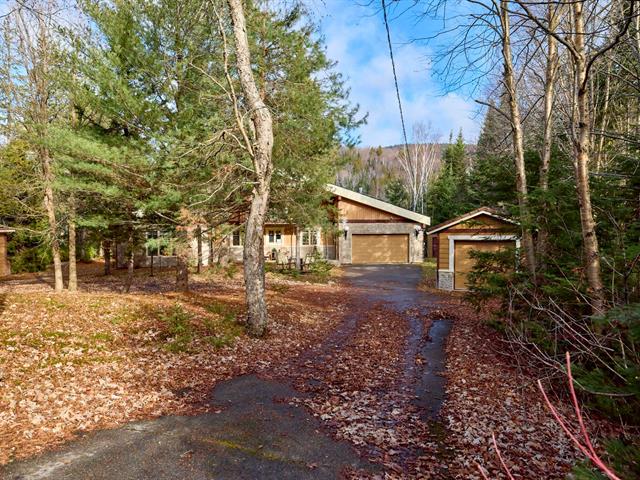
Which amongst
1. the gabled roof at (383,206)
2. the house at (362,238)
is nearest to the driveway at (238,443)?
the gabled roof at (383,206)

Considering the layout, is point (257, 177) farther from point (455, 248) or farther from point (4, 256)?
point (4, 256)

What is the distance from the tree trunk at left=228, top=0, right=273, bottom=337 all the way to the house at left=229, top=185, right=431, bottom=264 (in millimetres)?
18510

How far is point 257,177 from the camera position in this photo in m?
8.59

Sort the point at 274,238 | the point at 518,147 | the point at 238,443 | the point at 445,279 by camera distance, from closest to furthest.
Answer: the point at 238,443, the point at 518,147, the point at 445,279, the point at 274,238

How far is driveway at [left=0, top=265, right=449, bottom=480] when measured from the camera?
12.6ft

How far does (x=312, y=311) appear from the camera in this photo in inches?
477

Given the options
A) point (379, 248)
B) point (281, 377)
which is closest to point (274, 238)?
point (379, 248)

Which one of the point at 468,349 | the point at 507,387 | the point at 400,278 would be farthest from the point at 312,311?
the point at 400,278

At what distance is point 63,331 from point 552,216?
9.70m

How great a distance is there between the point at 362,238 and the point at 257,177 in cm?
2010

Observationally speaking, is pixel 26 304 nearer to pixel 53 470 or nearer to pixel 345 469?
pixel 53 470

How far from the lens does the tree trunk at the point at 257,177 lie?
8.38 m

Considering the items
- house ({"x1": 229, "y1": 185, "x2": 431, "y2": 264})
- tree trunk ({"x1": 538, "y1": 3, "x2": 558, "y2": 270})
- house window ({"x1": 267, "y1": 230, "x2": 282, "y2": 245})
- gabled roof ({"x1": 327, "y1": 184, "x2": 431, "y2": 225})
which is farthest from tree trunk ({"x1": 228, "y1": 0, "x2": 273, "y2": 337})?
house window ({"x1": 267, "y1": 230, "x2": 282, "y2": 245})

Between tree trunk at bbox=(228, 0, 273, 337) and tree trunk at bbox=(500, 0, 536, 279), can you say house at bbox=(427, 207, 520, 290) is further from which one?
tree trunk at bbox=(228, 0, 273, 337)
